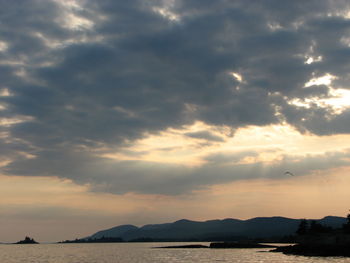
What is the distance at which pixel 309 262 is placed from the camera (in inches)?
5022

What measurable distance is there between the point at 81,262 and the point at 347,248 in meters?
102

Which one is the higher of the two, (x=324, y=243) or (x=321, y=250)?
(x=324, y=243)

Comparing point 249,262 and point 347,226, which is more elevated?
point 347,226

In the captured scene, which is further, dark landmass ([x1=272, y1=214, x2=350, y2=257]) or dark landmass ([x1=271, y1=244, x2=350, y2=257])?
dark landmass ([x1=272, y1=214, x2=350, y2=257])

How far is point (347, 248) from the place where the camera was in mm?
157500

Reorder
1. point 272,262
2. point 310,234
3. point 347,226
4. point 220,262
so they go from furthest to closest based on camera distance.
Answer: point 310,234, point 347,226, point 220,262, point 272,262

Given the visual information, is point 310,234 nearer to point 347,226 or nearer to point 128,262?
point 347,226

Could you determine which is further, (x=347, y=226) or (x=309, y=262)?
(x=347, y=226)

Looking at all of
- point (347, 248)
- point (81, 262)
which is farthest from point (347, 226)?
point (81, 262)

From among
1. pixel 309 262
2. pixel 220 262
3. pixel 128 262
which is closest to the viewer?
pixel 309 262

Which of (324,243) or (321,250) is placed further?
(324,243)

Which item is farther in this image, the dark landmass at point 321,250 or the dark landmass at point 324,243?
the dark landmass at point 324,243

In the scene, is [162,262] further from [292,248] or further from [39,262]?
[292,248]

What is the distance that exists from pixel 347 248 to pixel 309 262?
38.7m
